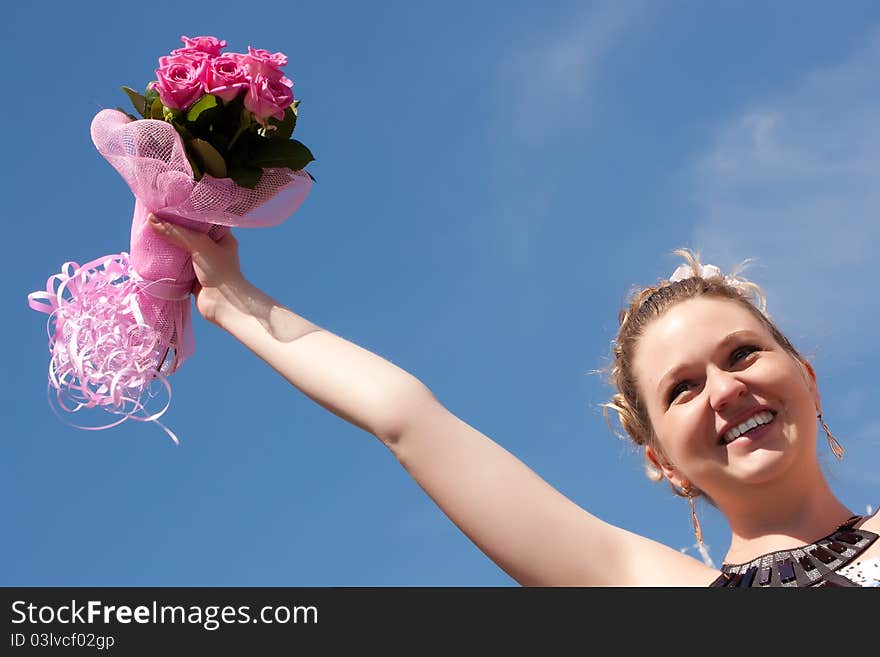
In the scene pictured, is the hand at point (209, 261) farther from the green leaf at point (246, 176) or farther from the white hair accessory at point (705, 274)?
the white hair accessory at point (705, 274)

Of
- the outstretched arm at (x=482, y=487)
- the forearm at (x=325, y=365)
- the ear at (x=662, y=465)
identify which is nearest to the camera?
the outstretched arm at (x=482, y=487)

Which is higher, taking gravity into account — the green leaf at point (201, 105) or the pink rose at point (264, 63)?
the pink rose at point (264, 63)

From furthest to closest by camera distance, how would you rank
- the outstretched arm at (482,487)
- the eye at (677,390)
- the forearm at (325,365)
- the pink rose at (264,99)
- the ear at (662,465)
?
1. the pink rose at (264,99)
2. the ear at (662,465)
3. the eye at (677,390)
4. the forearm at (325,365)
5. the outstretched arm at (482,487)

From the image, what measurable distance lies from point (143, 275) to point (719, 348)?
81.6 inches

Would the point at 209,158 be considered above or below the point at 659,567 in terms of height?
above

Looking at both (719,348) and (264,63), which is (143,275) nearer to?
(264,63)

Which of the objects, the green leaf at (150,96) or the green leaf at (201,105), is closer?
the green leaf at (201,105)

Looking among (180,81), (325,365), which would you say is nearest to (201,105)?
(180,81)

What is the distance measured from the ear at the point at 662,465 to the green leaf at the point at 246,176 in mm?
1664

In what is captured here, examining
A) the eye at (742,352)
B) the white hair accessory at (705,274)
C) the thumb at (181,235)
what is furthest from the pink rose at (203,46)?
the eye at (742,352)

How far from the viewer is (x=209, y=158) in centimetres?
356

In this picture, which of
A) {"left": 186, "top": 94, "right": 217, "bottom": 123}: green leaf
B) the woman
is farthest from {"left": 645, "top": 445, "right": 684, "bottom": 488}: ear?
{"left": 186, "top": 94, "right": 217, "bottom": 123}: green leaf

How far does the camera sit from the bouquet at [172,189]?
354 centimetres
